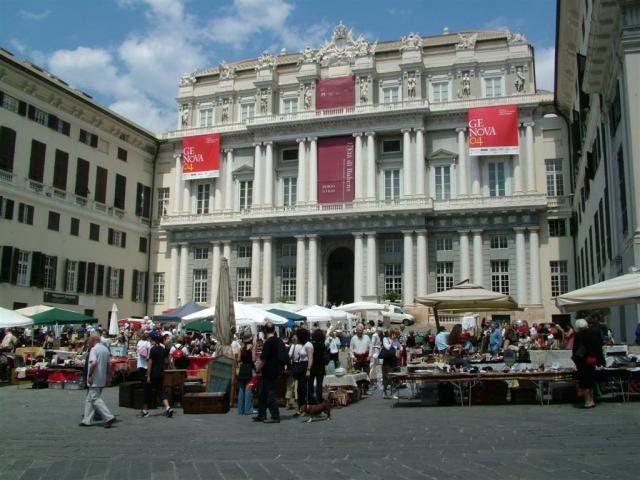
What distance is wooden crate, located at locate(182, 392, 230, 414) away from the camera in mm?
13930

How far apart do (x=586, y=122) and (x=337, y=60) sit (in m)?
25.6

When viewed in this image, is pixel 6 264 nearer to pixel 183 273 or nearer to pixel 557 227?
pixel 183 273

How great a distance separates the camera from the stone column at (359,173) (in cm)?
4641

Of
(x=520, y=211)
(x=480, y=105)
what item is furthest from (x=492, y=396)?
(x=480, y=105)

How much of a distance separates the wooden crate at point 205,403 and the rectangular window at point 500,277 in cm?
3310

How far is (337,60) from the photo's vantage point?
50344mm

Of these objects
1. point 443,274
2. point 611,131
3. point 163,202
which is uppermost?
point 163,202

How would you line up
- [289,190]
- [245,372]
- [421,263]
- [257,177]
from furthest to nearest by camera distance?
[289,190]
[257,177]
[421,263]
[245,372]

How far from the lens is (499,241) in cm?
4441

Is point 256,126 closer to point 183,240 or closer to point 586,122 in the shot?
point 183,240

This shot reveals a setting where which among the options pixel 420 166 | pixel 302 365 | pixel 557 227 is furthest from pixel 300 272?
pixel 302 365

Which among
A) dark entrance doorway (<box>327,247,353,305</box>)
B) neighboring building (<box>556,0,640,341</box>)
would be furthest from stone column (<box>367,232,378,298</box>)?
neighboring building (<box>556,0,640,341</box>)

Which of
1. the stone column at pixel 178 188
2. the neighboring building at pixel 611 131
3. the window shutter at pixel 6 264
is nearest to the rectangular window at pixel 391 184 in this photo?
the stone column at pixel 178 188

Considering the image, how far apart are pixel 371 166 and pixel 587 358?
34913 millimetres
